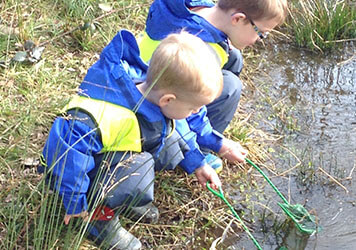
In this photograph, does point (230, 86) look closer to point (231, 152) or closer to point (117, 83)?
point (231, 152)

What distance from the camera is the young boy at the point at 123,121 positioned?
90.0 inches

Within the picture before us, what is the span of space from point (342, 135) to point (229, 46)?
1.06m

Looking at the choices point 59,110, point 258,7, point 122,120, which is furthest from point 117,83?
point 258,7

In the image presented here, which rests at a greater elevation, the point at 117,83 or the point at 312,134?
the point at 117,83

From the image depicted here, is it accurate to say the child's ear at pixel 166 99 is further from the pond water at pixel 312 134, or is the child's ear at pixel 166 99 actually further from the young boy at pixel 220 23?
the pond water at pixel 312 134

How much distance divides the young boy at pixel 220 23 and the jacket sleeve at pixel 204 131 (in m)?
0.03

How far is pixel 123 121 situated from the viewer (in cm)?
238

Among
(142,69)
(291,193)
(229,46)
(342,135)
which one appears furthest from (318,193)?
(142,69)

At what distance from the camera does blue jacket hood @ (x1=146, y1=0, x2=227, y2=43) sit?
2.91 meters

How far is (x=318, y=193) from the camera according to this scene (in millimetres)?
3150

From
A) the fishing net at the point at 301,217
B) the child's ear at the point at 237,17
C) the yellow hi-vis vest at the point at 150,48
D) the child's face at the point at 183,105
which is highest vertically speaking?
the child's ear at the point at 237,17

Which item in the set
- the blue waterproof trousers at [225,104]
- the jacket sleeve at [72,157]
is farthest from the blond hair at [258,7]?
the jacket sleeve at [72,157]

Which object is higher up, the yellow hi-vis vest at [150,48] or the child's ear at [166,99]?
the child's ear at [166,99]

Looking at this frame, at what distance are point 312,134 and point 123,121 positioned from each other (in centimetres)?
169
